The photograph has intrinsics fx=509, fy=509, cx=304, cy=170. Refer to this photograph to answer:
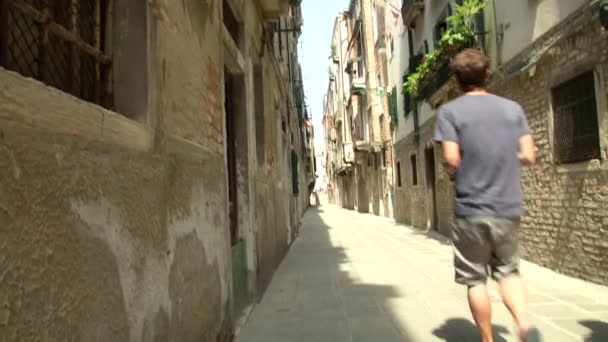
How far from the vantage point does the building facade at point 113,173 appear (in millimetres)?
1358

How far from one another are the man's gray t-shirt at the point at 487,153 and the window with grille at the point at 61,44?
6.08ft

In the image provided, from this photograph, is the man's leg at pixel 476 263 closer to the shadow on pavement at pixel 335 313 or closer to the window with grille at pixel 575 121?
the shadow on pavement at pixel 335 313

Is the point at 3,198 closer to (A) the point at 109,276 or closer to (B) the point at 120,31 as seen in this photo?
(A) the point at 109,276

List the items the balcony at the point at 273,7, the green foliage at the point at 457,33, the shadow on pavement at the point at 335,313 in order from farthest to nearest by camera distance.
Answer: the green foliage at the point at 457,33
the balcony at the point at 273,7
the shadow on pavement at the point at 335,313

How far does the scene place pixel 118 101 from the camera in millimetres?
2301

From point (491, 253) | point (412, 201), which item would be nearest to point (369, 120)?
point (412, 201)

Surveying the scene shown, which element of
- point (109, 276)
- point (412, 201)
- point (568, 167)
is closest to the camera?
point (109, 276)

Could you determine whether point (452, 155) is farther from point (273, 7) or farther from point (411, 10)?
point (411, 10)

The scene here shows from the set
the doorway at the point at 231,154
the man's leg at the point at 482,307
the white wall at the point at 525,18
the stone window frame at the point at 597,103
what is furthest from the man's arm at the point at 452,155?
the white wall at the point at 525,18

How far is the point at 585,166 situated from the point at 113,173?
5.49 m

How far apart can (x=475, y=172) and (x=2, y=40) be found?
91.0 inches

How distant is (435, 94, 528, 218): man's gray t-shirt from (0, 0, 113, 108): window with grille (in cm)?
185

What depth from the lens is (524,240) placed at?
756 centimetres

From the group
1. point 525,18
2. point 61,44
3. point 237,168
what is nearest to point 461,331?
point 237,168
